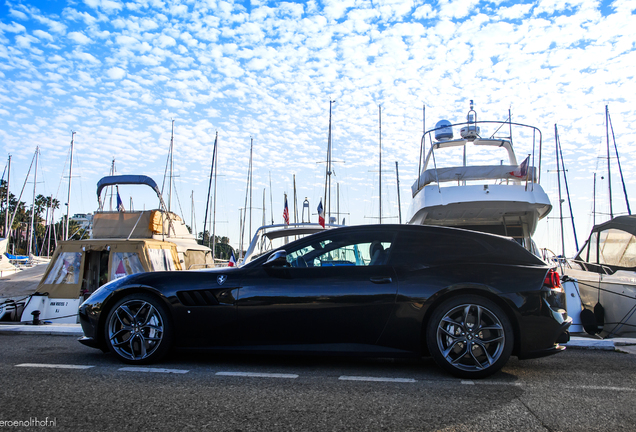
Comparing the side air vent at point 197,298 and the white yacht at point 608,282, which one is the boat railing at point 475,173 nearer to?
the white yacht at point 608,282

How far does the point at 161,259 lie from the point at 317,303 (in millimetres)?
9979

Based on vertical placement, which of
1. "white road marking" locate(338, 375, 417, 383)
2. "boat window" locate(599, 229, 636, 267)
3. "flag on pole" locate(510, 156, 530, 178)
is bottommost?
"white road marking" locate(338, 375, 417, 383)

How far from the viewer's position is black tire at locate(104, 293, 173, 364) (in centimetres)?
437

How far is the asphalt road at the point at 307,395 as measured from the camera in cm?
276

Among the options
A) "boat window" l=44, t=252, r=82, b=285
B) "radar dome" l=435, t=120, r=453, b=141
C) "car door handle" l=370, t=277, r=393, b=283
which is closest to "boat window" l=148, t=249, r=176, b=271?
"boat window" l=44, t=252, r=82, b=285

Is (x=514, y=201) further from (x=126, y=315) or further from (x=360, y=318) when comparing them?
(x=126, y=315)

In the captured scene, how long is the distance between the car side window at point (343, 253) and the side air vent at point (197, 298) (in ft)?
2.55

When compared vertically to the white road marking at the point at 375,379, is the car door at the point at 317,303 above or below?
above

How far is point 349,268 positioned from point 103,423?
2308mm

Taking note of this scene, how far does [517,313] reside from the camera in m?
4.04

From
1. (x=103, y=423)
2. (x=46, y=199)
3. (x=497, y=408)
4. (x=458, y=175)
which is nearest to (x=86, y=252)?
(x=458, y=175)

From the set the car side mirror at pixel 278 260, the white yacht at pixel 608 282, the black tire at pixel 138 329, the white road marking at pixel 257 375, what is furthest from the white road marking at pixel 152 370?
the white yacht at pixel 608 282

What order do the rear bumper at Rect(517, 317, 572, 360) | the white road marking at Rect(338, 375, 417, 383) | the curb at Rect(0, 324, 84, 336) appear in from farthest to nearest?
the curb at Rect(0, 324, 84, 336) → the rear bumper at Rect(517, 317, 572, 360) → the white road marking at Rect(338, 375, 417, 383)

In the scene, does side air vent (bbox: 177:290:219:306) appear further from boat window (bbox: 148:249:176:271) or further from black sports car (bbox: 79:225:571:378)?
boat window (bbox: 148:249:176:271)
